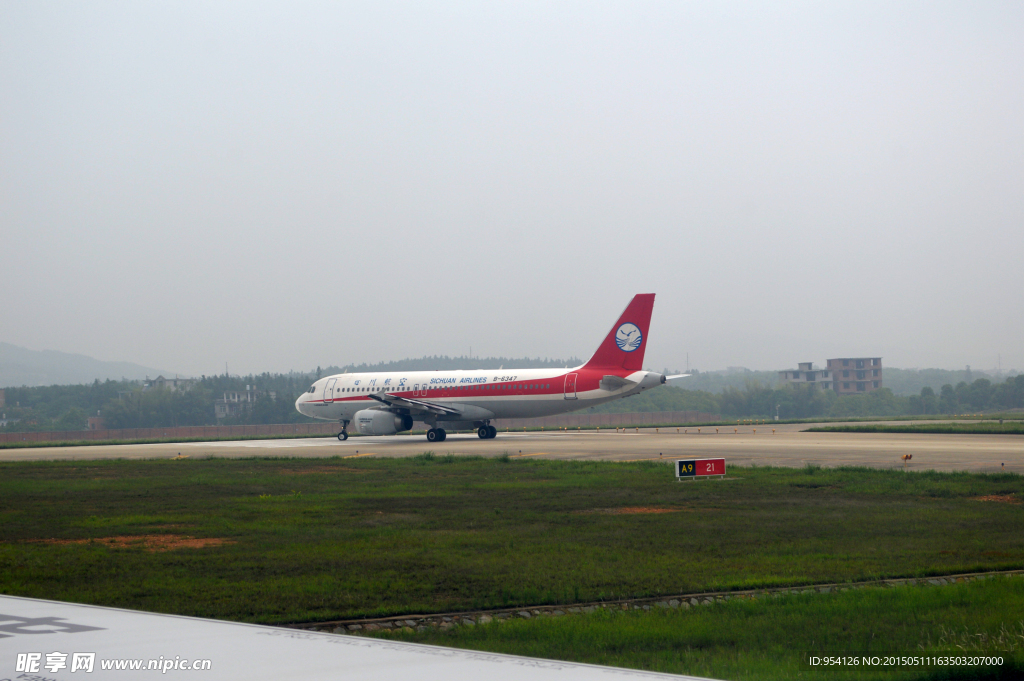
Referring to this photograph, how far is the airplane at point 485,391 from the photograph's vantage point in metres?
43.6

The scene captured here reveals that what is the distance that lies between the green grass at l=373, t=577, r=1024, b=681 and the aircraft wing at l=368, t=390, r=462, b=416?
121 feet

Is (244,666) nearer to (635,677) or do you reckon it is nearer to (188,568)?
(635,677)

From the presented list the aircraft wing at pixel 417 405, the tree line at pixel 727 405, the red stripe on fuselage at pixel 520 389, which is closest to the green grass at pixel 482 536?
the red stripe on fuselage at pixel 520 389

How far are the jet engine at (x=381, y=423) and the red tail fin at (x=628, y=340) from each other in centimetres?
1047

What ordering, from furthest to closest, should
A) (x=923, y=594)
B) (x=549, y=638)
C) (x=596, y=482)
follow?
(x=596, y=482) → (x=923, y=594) → (x=549, y=638)

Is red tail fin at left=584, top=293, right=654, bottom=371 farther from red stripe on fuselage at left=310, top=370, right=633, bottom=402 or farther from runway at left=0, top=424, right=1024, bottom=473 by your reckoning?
runway at left=0, top=424, right=1024, bottom=473

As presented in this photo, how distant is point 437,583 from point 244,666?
288 inches

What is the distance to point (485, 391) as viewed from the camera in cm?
4609

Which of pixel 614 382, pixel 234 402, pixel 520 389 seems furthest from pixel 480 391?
pixel 234 402

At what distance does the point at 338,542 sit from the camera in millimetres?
14203

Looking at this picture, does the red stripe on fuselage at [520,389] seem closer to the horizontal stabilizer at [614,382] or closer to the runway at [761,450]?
the horizontal stabilizer at [614,382]

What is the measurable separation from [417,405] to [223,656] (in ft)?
138

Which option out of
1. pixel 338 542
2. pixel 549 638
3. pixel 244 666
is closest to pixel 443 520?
pixel 338 542

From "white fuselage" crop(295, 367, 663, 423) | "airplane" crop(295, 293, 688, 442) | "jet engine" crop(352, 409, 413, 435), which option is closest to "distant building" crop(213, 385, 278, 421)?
"white fuselage" crop(295, 367, 663, 423)
